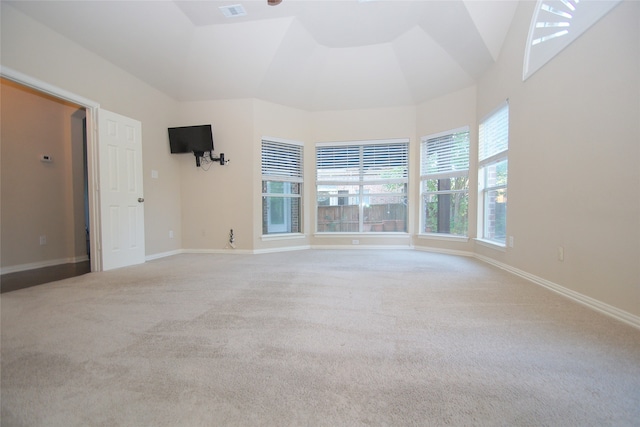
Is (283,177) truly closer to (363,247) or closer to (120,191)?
(363,247)

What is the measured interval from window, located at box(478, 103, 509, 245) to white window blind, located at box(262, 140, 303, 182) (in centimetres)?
325

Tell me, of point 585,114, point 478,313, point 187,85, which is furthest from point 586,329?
point 187,85

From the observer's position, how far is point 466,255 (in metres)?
→ 4.58

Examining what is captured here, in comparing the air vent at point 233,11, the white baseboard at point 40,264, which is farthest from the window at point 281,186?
the white baseboard at point 40,264

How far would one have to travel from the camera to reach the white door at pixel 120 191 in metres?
3.59

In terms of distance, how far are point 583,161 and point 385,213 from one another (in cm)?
343

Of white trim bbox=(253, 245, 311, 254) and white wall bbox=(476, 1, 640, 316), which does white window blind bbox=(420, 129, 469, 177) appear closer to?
white wall bbox=(476, 1, 640, 316)

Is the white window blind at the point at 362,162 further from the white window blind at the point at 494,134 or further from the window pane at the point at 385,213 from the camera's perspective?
the white window blind at the point at 494,134

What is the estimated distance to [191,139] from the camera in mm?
4719

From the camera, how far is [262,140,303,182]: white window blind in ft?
16.8

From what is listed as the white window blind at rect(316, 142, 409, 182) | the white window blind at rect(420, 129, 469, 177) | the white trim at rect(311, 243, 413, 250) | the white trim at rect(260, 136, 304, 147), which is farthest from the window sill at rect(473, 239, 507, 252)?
the white trim at rect(260, 136, 304, 147)

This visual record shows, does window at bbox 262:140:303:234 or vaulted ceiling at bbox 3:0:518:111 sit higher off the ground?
vaulted ceiling at bbox 3:0:518:111

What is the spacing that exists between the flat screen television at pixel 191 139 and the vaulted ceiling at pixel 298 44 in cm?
66

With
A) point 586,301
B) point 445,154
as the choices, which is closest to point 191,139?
point 445,154
